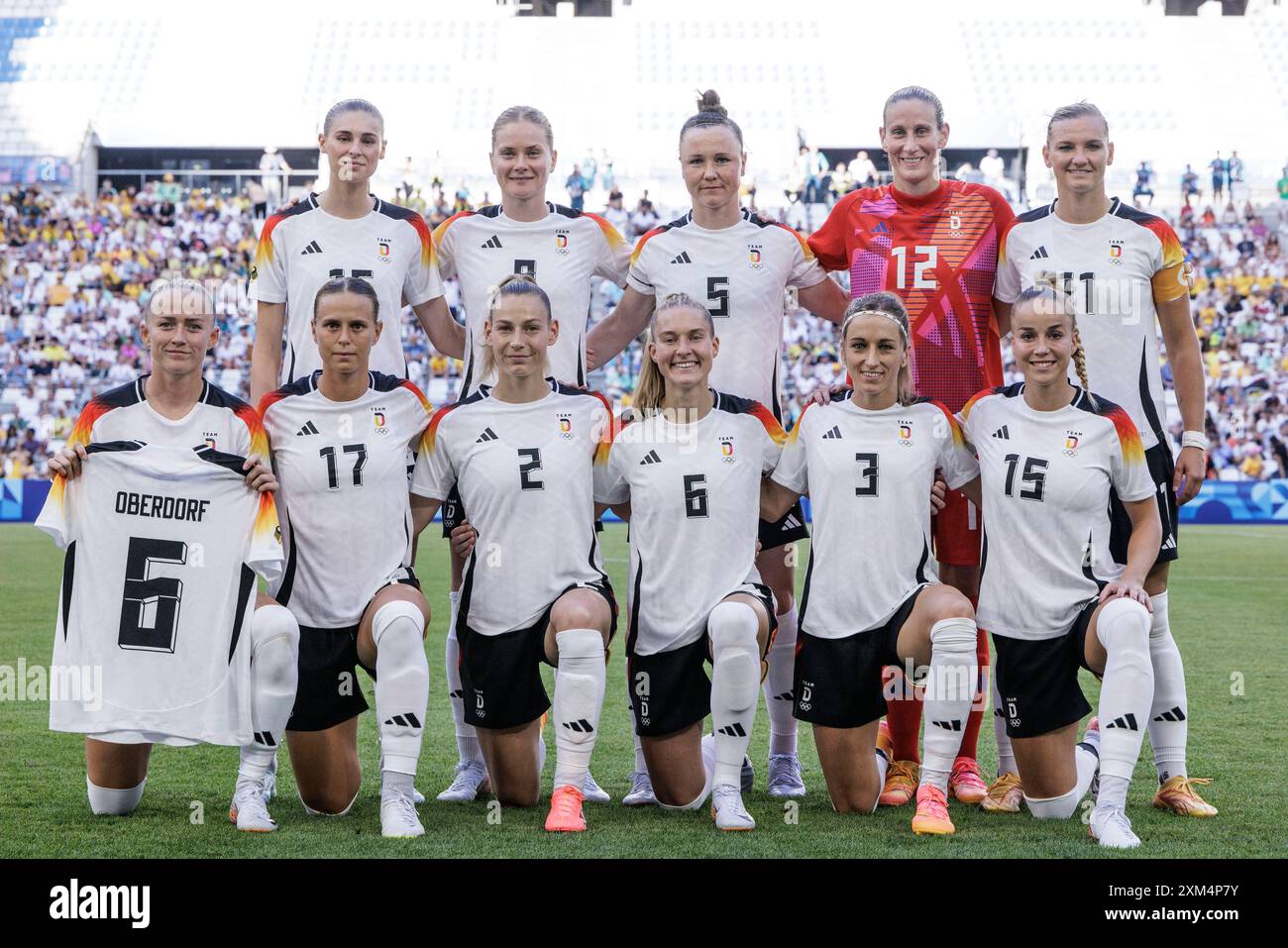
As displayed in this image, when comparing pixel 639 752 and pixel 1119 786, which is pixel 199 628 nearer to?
pixel 639 752

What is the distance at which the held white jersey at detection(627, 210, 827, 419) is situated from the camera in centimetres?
519

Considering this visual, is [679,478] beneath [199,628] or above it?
above

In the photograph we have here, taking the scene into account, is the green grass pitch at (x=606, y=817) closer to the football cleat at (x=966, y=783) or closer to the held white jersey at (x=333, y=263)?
the football cleat at (x=966, y=783)

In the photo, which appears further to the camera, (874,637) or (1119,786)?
(874,637)

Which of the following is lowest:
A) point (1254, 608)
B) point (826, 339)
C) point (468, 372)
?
point (1254, 608)

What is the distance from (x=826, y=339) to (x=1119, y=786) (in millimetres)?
20688

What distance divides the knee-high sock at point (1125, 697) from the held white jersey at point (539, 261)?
2183 millimetres

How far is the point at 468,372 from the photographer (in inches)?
208

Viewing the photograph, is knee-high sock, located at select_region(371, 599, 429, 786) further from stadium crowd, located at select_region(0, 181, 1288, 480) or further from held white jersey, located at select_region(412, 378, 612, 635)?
stadium crowd, located at select_region(0, 181, 1288, 480)

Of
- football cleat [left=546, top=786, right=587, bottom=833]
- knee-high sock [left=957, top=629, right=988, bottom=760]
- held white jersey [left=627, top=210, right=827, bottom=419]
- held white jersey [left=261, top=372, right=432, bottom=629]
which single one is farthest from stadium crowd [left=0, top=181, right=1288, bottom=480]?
football cleat [left=546, top=786, right=587, bottom=833]

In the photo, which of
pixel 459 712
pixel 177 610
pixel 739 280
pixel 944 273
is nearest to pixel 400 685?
pixel 177 610

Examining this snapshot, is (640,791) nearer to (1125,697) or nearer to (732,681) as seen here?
(732,681)
